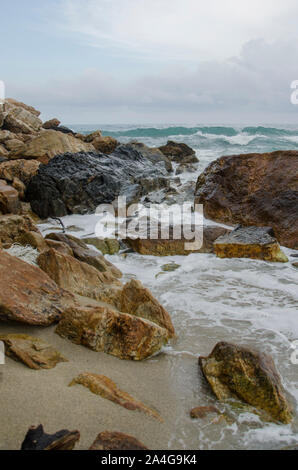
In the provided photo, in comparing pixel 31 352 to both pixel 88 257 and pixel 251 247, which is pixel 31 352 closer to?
pixel 88 257

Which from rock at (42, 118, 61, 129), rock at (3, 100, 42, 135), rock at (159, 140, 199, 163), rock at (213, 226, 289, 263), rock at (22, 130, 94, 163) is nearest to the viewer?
rock at (213, 226, 289, 263)

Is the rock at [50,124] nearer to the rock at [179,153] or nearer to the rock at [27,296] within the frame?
the rock at [179,153]

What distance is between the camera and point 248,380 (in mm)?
2021

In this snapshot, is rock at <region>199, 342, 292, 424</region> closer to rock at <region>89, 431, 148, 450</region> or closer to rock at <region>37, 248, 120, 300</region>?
rock at <region>89, 431, 148, 450</region>

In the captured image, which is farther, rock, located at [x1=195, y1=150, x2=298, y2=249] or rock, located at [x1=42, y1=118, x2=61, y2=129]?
rock, located at [x1=42, y1=118, x2=61, y2=129]

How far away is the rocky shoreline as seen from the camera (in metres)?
2.07

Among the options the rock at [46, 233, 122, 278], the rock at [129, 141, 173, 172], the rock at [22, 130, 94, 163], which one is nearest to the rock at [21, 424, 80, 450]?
the rock at [46, 233, 122, 278]

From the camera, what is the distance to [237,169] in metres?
6.73

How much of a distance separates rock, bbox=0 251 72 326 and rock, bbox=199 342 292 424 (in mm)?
1173

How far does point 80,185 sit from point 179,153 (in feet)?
33.2

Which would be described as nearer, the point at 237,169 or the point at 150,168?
the point at 237,169
